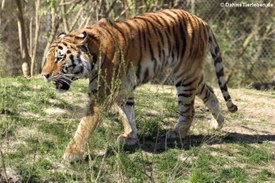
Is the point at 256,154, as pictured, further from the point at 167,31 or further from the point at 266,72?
the point at 266,72

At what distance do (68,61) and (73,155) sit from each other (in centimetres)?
81

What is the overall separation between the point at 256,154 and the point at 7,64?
711 cm

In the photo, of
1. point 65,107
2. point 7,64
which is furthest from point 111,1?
point 65,107

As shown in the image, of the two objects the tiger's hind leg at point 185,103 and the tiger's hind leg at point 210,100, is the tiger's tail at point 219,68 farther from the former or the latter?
the tiger's hind leg at point 185,103

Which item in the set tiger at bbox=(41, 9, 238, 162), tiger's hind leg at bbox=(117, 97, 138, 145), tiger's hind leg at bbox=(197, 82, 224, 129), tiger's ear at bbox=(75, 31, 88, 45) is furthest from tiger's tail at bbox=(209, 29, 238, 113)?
tiger's ear at bbox=(75, 31, 88, 45)

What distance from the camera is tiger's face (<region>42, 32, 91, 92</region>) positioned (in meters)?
4.86

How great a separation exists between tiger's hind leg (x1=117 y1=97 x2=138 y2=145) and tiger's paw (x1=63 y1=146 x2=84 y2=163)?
0.65 meters

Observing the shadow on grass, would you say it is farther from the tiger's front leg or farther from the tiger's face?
the tiger's face

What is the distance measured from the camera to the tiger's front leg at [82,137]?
463cm

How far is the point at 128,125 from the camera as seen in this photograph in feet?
17.8

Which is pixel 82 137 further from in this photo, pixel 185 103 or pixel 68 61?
pixel 185 103

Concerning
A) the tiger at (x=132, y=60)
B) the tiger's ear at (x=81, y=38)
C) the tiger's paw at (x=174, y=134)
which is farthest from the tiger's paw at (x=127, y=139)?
the tiger's ear at (x=81, y=38)

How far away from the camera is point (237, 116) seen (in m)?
6.82

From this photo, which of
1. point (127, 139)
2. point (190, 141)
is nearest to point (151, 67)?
point (127, 139)
